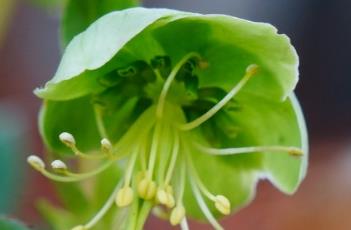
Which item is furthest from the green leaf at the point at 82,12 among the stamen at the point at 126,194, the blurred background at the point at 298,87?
the blurred background at the point at 298,87

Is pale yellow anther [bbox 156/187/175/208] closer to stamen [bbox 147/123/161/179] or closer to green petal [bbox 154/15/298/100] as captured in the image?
stamen [bbox 147/123/161/179]

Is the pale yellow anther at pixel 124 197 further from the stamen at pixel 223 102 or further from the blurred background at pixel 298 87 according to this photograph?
the blurred background at pixel 298 87

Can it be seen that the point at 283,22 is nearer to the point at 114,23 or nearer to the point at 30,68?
the point at 30,68

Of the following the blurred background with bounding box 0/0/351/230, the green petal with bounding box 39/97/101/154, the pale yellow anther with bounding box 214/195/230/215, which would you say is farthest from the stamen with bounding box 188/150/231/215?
the blurred background with bounding box 0/0/351/230

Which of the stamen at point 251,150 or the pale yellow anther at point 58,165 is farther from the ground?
the pale yellow anther at point 58,165

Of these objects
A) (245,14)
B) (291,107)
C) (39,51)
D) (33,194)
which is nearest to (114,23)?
(291,107)

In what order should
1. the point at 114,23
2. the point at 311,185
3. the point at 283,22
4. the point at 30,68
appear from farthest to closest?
1. the point at 283,22
2. the point at 30,68
3. the point at 311,185
4. the point at 114,23

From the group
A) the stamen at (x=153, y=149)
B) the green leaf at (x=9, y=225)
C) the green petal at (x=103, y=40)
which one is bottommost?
the green leaf at (x=9, y=225)

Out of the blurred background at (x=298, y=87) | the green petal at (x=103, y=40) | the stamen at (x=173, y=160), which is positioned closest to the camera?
the green petal at (x=103, y=40)
